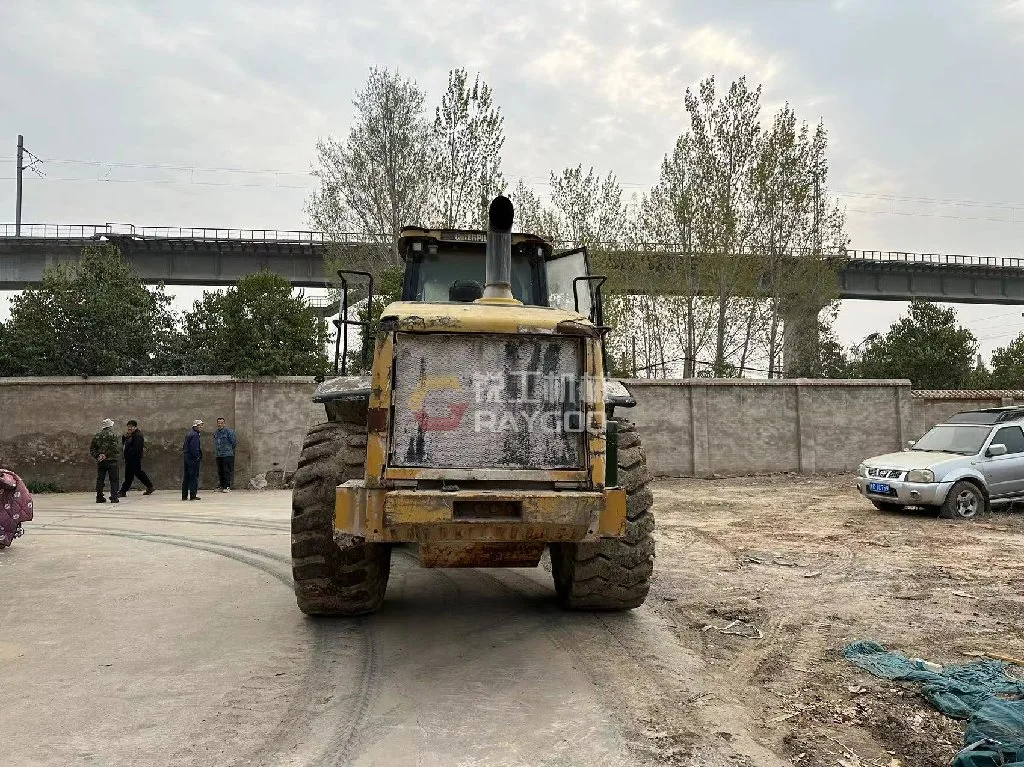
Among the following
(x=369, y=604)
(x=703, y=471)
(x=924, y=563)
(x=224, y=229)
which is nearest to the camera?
(x=369, y=604)

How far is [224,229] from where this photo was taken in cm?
3478

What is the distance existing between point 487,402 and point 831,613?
346 cm

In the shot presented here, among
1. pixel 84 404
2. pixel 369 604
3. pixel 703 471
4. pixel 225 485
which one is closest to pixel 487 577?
pixel 369 604

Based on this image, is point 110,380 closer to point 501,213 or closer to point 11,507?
point 11,507

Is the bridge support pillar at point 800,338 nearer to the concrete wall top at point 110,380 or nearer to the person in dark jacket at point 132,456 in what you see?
the concrete wall top at point 110,380

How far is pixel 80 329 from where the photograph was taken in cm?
2003

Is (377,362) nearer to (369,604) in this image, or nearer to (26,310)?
(369,604)

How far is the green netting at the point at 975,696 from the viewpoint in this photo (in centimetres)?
351

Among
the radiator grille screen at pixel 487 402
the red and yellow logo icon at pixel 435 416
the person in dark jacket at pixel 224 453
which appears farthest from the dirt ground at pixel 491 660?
the person in dark jacket at pixel 224 453

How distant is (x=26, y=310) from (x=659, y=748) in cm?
2100

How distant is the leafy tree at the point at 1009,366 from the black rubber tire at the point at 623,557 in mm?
30576

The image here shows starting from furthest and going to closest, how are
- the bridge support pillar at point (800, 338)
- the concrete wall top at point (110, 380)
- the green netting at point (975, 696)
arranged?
1. the bridge support pillar at point (800, 338)
2. the concrete wall top at point (110, 380)
3. the green netting at point (975, 696)

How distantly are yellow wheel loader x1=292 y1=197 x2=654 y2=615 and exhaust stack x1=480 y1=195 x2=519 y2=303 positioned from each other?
0.01m

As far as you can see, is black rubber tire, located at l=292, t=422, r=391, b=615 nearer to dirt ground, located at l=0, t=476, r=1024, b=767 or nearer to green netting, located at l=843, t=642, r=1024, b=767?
dirt ground, located at l=0, t=476, r=1024, b=767
